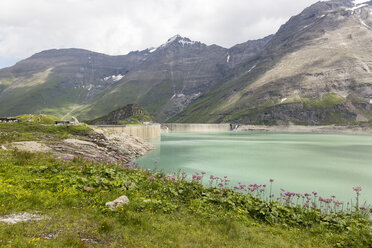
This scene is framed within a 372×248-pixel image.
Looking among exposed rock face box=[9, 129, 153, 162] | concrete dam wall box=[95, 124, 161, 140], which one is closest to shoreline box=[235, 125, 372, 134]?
concrete dam wall box=[95, 124, 161, 140]

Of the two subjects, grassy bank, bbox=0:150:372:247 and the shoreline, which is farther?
the shoreline

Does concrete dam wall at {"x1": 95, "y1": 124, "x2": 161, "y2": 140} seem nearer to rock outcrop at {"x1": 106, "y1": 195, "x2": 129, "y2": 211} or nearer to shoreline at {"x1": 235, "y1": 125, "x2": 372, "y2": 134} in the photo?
rock outcrop at {"x1": 106, "y1": 195, "x2": 129, "y2": 211}

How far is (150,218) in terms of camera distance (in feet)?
33.1

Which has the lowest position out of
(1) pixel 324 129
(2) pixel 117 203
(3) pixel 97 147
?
(1) pixel 324 129

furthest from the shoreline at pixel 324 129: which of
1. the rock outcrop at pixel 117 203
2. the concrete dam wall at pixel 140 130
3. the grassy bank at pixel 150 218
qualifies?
the rock outcrop at pixel 117 203

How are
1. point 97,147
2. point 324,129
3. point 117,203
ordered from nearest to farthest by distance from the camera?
point 117,203 → point 97,147 → point 324,129

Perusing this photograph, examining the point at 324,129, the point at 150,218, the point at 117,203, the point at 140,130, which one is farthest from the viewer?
the point at 324,129

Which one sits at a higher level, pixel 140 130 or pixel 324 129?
pixel 140 130

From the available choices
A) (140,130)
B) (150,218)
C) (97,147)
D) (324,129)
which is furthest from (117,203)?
(324,129)

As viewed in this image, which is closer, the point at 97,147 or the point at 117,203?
the point at 117,203

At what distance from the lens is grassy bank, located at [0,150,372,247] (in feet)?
26.8

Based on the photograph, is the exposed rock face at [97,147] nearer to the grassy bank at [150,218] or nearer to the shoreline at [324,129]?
the grassy bank at [150,218]

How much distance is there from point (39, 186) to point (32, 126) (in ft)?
151

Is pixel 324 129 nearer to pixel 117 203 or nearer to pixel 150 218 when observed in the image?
pixel 150 218
